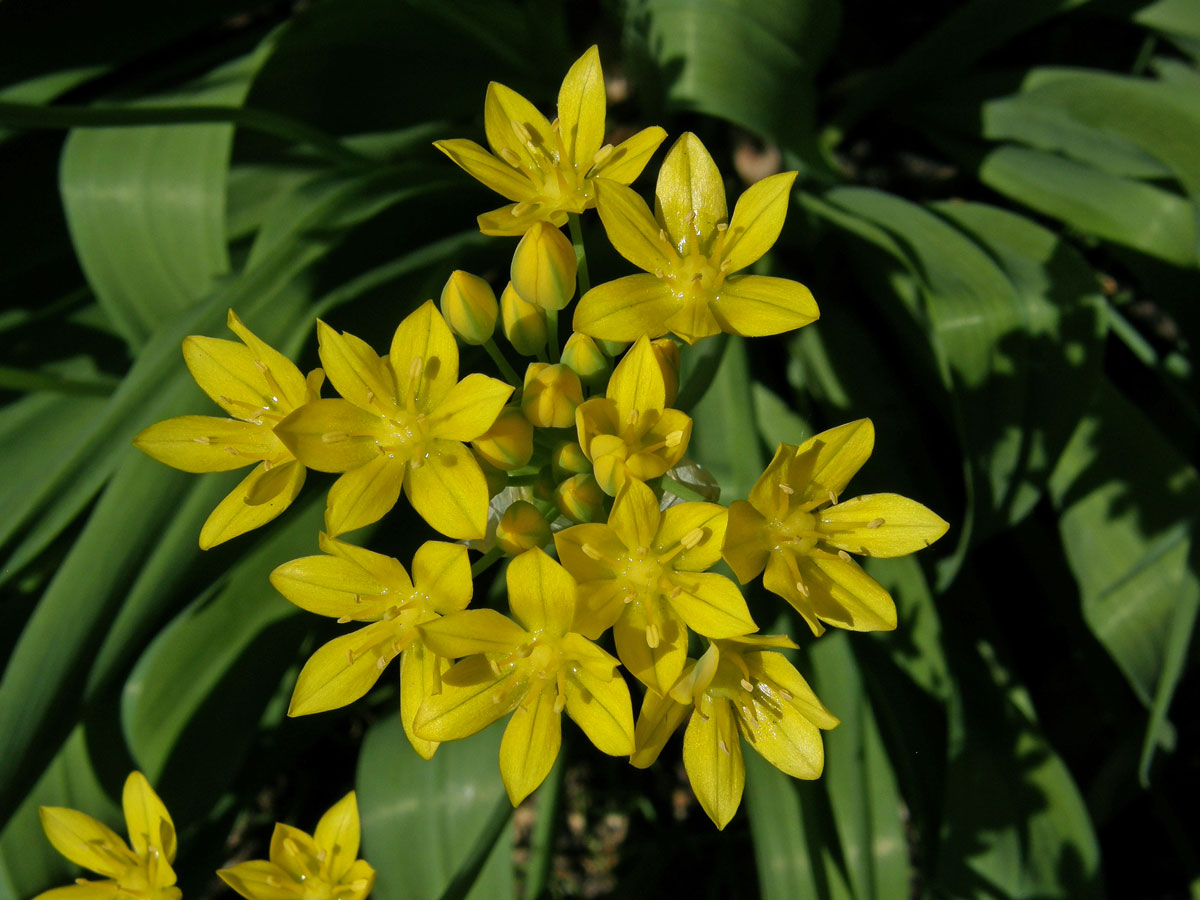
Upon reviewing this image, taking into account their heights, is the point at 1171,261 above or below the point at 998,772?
above

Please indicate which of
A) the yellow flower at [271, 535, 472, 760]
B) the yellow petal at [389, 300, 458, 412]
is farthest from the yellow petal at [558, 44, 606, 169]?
the yellow flower at [271, 535, 472, 760]

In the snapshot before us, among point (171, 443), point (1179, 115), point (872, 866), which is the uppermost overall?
point (1179, 115)

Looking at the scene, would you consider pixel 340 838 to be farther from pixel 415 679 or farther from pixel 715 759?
pixel 715 759

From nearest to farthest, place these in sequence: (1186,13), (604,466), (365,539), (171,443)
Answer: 1. (604,466)
2. (171,443)
3. (365,539)
4. (1186,13)

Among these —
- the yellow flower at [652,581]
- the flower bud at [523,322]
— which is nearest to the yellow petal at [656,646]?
the yellow flower at [652,581]

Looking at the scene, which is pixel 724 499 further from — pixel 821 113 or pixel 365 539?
pixel 821 113

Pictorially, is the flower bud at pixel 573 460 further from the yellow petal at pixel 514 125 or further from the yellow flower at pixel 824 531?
the yellow petal at pixel 514 125

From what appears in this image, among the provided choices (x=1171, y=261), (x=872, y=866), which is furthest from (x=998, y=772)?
(x=1171, y=261)
